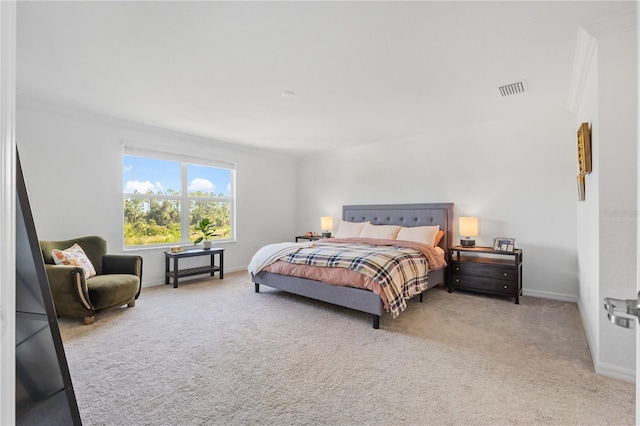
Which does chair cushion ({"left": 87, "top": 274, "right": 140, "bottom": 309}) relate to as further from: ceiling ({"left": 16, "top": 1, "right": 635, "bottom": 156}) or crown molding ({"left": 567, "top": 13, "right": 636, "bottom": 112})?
crown molding ({"left": 567, "top": 13, "right": 636, "bottom": 112})

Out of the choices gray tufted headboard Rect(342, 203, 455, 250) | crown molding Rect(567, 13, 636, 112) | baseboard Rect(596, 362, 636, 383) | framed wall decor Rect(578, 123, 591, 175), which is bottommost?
baseboard Rect(596, 362, 636, 383)

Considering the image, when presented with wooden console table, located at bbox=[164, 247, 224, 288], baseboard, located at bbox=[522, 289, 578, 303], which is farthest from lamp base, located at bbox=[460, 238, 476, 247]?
wooden console table, located at bbox=[164, 247, 224, 288]

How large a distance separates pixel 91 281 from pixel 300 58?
3077mm

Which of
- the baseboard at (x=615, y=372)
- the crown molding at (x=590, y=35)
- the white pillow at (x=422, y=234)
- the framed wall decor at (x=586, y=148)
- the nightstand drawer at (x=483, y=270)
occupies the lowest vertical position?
the baseboard at (x=615, y=372)

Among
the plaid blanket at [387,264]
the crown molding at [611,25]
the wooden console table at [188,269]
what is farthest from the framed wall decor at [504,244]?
the wooden console table at [188,269]

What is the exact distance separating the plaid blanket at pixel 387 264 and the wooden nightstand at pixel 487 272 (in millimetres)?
734

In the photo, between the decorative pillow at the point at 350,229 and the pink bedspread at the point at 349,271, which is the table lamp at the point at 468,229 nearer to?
the pink bedspread at the point at 349,271

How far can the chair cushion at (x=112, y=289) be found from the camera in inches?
121

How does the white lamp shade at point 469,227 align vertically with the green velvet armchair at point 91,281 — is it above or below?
above

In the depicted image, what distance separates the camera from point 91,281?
317cm

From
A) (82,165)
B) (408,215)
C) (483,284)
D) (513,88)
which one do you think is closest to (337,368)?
(483,284)

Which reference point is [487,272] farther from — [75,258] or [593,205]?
[75,258]

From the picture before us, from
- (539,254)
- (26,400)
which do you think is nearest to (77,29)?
(26,400)

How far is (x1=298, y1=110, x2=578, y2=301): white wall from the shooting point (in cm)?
376
